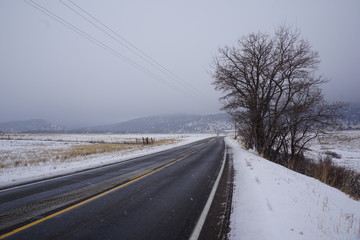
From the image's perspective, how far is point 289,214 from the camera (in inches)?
166

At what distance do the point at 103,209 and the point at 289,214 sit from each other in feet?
14.4

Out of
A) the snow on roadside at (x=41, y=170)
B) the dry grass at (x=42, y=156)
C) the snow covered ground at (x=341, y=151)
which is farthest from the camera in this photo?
the snow covered ground at (x=341, y=151)

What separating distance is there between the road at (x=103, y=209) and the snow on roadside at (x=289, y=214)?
1.05 metres

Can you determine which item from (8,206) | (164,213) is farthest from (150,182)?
(8,206)

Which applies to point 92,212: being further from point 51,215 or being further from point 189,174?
point 189,174

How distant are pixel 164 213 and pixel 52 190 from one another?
13.8ft

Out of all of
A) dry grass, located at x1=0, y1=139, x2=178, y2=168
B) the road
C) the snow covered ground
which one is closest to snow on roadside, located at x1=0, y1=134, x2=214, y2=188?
the road

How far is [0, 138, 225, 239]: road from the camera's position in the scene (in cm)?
347

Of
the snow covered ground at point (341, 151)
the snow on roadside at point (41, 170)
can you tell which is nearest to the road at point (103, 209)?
the snow on roadside at point (41, 170)

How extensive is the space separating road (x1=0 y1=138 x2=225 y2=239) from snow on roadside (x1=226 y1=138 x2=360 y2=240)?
1.05 meters

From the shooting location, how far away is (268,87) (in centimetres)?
1694

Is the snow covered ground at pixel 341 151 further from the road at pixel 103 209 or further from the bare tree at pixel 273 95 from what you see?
the road at pixel 103 209

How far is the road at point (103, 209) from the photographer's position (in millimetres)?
3469

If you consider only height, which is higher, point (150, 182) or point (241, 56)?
point (241, 56)
